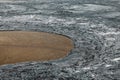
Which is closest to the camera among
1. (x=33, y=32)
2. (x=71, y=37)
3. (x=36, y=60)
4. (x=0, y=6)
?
(x=36, y=60)

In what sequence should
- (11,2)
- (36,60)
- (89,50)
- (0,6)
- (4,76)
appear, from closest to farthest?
(4,76) < (36,60) < (89,50) < (0,6) < (11,2)

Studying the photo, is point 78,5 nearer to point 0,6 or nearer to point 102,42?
point 0,6

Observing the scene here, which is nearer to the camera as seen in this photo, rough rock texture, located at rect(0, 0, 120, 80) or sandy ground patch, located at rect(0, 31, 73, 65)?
rough rock texture, located at rect(0, 0, 120, 80)

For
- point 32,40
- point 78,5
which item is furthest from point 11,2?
point 32,40

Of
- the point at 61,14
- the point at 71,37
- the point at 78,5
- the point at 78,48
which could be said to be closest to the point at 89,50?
the point at 78,48

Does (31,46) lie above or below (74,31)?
below

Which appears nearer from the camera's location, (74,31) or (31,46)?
(31,46)

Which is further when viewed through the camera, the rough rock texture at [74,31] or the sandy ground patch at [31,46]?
the sandy ground patch at [31,46]

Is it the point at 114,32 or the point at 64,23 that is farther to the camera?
the point at 64,23
